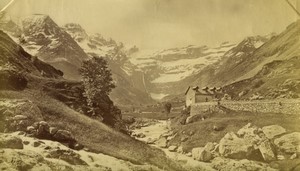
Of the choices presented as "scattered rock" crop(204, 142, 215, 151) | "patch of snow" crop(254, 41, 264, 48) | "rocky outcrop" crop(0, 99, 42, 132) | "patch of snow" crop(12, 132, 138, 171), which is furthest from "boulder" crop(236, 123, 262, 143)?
"rocky outcrop" crop(0, 99, 42, 132)

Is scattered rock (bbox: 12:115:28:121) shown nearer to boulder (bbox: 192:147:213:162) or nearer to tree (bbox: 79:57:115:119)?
tree (bbox: 79:57:115:119)

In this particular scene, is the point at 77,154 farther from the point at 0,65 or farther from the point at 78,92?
the point at 0,65

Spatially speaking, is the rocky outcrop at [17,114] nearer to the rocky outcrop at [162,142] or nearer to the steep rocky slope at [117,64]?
the steep rocky slope at [117,64]

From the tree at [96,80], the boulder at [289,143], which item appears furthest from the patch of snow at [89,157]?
the boulder at [289,143]

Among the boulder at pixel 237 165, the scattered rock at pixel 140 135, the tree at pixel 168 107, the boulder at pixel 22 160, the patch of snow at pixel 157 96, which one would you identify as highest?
the patch of snow at pixel 157 96

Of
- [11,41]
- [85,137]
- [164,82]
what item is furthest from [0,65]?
[164,82]

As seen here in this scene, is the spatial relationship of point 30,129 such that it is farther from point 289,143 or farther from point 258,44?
point 289,143

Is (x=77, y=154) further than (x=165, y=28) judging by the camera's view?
No
